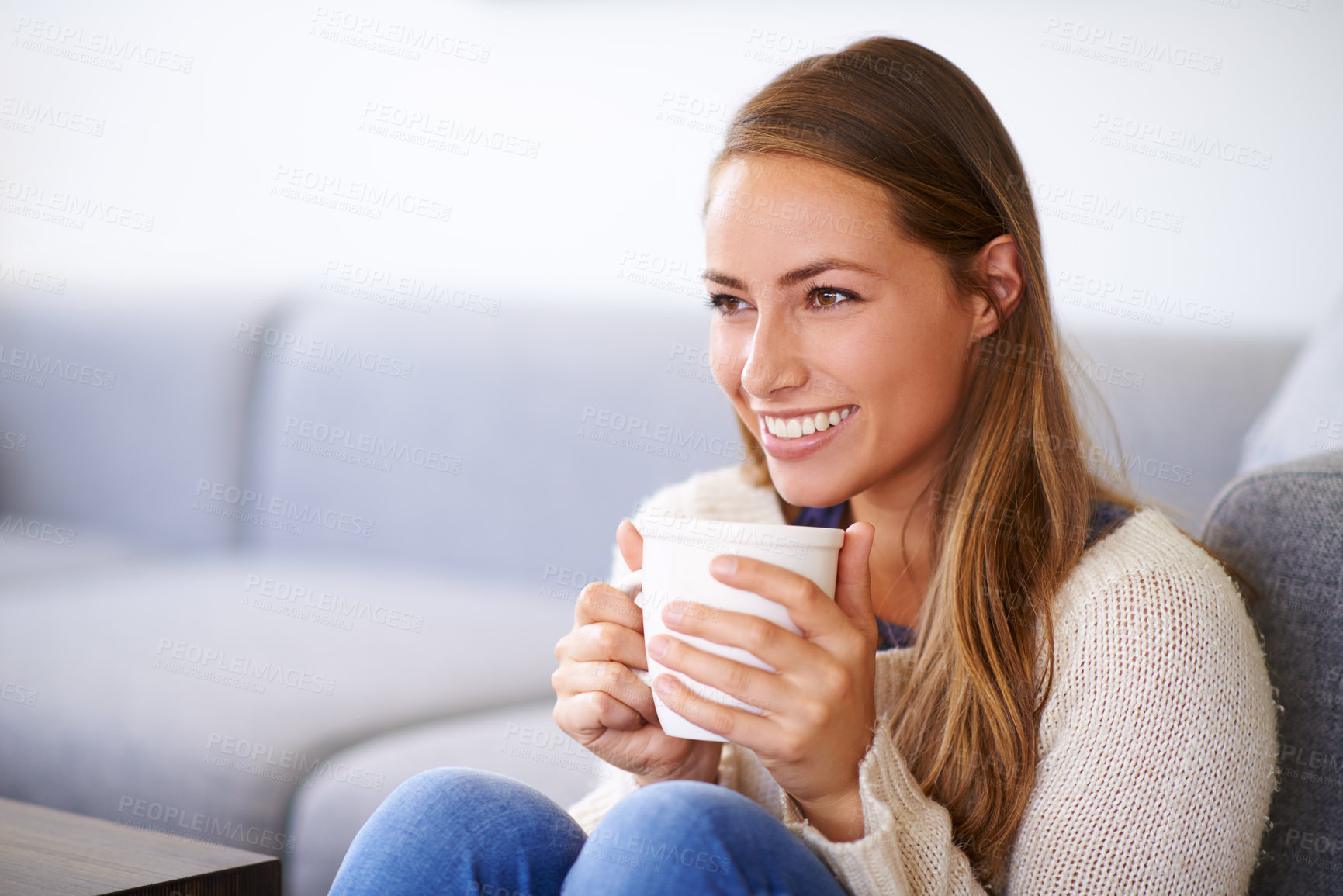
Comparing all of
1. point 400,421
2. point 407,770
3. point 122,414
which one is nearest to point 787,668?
point 407,770

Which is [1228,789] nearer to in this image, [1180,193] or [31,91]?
[1180,193]

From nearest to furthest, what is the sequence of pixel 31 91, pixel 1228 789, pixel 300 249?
pixel 1228 789
pixel 300 249
pixel 31 91

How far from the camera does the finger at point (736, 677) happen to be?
0.71 meters

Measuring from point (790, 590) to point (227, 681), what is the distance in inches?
49.4

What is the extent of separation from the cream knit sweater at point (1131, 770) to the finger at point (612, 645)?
0.13 metres

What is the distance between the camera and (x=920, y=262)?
Answer: 1.01 metres

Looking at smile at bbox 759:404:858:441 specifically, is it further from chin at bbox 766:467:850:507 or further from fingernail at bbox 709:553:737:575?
fingernail at bbox 709:553:737:575

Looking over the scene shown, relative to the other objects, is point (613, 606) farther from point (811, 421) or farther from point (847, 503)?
point (847, 503)

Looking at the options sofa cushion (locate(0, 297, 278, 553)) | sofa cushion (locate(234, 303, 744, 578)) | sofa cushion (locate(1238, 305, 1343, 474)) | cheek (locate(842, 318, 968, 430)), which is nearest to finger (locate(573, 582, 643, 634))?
cheek (locate(842, 318, 968, 430))

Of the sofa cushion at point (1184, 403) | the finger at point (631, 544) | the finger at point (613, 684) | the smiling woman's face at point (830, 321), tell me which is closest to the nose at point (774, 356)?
the smiling woman's face at point (830, 321)

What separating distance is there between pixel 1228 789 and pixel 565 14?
207 centimetres

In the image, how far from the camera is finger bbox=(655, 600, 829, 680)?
700mm

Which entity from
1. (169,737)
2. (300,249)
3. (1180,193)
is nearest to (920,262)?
(1180,193)

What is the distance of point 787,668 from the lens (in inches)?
28.3
